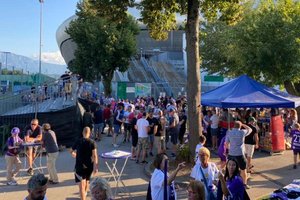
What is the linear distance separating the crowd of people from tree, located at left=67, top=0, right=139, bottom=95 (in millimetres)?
14357

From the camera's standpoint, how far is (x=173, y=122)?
15.2 metres

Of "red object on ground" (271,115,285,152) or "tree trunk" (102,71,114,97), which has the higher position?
"tree trunk" (102,71,114,97)

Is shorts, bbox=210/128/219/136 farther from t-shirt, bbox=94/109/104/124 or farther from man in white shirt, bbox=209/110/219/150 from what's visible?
t-shirt, bbox=94/109/104/124

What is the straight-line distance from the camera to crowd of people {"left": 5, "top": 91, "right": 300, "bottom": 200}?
5605mm

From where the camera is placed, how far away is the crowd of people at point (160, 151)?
5.61 m

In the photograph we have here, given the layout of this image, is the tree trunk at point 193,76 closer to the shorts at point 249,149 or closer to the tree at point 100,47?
the shorts at point 249,149

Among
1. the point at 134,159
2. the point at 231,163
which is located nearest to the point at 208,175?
the point at 231,163

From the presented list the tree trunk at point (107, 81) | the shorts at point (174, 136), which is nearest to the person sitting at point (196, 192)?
the shorts at point (174, 136)

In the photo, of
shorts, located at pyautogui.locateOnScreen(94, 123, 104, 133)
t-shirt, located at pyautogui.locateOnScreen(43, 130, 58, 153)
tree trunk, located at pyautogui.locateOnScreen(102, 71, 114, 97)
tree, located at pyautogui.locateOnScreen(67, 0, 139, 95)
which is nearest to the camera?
t-shirt, located at pyautogui.locateOnScreen(43, 130, 58, 153)

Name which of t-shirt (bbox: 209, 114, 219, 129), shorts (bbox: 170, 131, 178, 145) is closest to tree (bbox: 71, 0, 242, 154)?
shorts (bbox: 170, 131, 178, 145)

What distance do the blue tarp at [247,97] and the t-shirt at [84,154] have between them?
655 centimetres

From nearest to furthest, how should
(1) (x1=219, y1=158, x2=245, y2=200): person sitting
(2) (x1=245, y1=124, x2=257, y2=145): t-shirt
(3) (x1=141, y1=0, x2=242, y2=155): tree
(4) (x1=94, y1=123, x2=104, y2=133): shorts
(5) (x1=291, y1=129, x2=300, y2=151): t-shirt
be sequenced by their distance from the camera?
(1) (x1=219, y1=158, x2=245, y2=200): person sitting, (2) (x1=245, y1=124, x2=257, y2=145): t-shirt, (5) (x1=291, y1=129, x2=300, y2=151): t-shirt, (3) (x1=141, y1=0, x2=242, y2=155): tree, (4) (x1=94, y1=123, x2=104, y2=133): shorts

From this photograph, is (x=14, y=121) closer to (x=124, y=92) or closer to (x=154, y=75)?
(x=124, y=92)

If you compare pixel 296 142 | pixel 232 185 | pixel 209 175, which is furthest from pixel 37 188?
pixel 296 142
